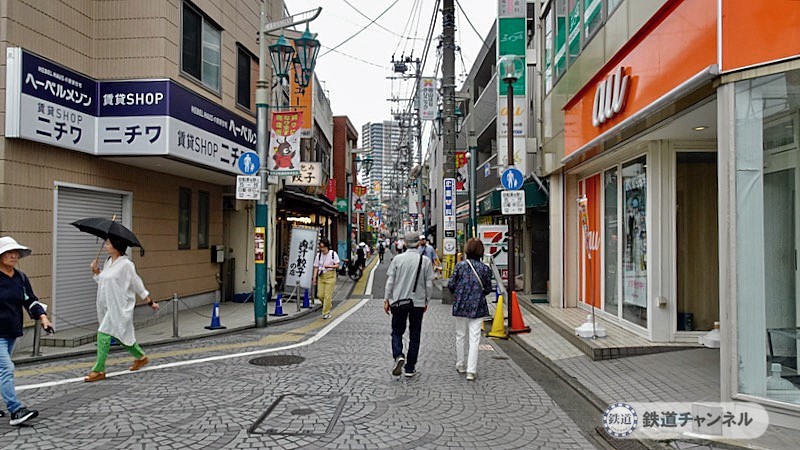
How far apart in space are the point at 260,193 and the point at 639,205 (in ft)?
24.1

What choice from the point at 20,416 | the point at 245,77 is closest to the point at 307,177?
the point at 245,77

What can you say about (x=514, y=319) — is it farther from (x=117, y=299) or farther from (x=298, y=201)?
(x=298, y=201)

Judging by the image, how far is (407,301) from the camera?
24.9ft

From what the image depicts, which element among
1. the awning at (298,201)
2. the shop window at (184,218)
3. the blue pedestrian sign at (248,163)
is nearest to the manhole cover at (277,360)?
the blue pedestrian sign at (248,163)

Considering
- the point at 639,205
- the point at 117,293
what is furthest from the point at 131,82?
the point at 639,205

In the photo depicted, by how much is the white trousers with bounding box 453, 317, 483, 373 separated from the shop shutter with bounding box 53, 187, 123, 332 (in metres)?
6.91

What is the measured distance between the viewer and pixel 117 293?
24.0 ft

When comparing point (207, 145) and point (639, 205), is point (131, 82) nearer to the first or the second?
point (207, 145)

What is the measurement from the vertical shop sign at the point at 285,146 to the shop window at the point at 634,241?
22.0 ft

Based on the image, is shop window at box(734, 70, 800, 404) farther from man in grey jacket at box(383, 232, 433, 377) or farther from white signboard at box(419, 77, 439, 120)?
white signboard at box(419, 77, 439, 120)

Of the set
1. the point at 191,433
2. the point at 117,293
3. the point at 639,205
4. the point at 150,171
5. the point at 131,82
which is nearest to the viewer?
the point at 191,433

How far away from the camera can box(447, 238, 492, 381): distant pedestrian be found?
7.56m

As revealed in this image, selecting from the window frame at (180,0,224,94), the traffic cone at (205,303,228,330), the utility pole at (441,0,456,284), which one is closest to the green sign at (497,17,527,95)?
the utility pole at (441,0,456,284)

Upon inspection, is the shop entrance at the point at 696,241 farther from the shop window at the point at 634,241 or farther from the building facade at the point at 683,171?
the shop window at the point at 634,241
